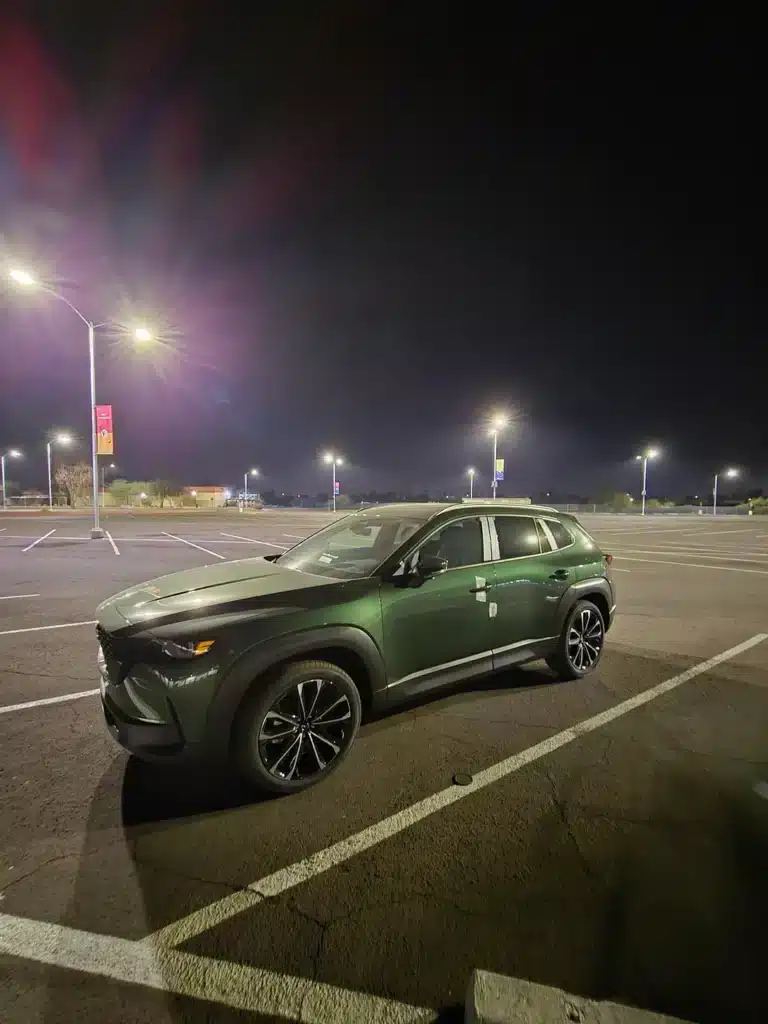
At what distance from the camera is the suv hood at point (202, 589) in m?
3.27

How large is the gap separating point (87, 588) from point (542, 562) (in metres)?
8.66

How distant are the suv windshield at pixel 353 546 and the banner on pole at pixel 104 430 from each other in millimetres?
18669

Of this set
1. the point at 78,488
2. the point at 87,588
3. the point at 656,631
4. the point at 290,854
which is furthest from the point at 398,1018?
the point at 78,488

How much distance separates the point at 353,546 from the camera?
4.77 m

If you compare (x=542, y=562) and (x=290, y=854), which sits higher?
(x=542, y=562)

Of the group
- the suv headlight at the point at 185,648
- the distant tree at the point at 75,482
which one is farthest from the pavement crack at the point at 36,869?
the distant tree at the point at 75,482

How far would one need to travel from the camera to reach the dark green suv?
116 inches

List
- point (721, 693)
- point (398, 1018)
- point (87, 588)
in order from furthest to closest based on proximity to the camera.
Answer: point (87, 588)
point (721, 693)
point (398, 1018)

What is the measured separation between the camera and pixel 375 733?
398 cm

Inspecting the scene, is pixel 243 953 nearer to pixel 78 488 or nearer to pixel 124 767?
pixel 124 767

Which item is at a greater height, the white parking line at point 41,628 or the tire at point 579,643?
the tire at point 579,643

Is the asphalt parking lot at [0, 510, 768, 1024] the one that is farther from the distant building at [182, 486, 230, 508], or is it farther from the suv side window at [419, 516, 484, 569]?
Result: the distant building at [182, 486, 230, 508]

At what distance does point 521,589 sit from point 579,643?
45.1 inches

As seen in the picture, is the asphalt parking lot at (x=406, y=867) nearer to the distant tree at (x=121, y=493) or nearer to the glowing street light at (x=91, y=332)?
the glowing street light at (x=91, y=332)
